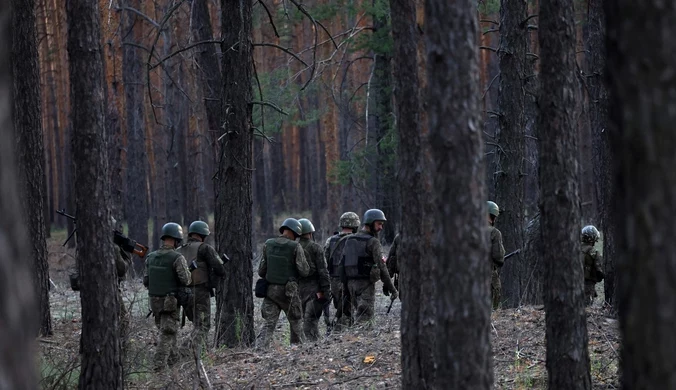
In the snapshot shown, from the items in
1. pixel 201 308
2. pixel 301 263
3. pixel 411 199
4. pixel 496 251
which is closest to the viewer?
pixel 411 199

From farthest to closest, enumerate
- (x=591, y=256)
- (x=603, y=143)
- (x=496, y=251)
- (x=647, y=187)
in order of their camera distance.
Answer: (x=496, y=251), (x=591, y=256), (x=603, y=143), (x=647, y=187)

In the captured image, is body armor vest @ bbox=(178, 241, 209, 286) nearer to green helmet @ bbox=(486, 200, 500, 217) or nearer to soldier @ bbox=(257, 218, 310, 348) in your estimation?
soldier @ bbox=(257, 218, 310, 348)

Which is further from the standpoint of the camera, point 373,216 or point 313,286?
point 313,286

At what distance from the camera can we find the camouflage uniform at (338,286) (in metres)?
13.7

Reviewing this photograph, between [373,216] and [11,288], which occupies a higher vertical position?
[373,216]

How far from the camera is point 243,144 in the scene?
449 inches

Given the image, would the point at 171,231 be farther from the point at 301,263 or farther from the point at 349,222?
the point at 349,222

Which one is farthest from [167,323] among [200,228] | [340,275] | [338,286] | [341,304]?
[338,286]

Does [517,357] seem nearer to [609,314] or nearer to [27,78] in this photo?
[609,314]

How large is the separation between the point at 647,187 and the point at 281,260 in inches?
384

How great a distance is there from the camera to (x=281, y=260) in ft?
42.3

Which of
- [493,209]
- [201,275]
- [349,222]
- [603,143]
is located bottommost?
[201,275]

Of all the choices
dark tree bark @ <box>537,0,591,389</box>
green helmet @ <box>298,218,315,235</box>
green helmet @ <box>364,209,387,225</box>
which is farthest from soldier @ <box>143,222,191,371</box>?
dark tree bark @ <box>537,0,591,389</box>

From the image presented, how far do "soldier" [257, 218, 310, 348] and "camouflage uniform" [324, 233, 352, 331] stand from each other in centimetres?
91
